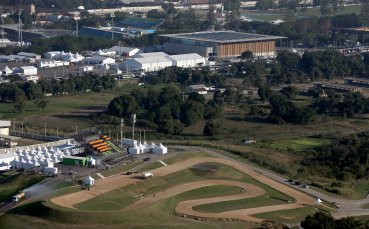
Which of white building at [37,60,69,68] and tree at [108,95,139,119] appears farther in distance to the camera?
white building at [37,60,69,68]

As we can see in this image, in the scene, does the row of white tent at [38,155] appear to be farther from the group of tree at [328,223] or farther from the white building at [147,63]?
the white building at [147,63]

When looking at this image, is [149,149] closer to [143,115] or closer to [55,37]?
[143,115]

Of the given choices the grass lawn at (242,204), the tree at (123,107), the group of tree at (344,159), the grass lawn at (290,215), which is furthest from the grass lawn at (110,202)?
the tree at (123,107)

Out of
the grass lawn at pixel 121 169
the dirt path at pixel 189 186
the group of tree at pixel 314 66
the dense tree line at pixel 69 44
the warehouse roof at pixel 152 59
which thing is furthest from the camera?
the dense tree line at pixel 69 44

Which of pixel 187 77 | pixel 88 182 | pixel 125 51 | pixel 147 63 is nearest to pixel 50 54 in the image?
pixel 125 51

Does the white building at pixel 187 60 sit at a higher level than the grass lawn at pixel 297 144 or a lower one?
higher

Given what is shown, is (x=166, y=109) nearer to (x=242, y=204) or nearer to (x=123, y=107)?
(x=123, y=107)

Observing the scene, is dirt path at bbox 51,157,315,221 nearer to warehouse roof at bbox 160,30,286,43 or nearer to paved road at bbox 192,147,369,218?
paved road at bbox 192,147,369,218

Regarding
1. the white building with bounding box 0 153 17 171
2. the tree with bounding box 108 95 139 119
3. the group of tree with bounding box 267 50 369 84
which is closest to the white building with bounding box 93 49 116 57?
the group of tree with bounding box 267 50 369 84
